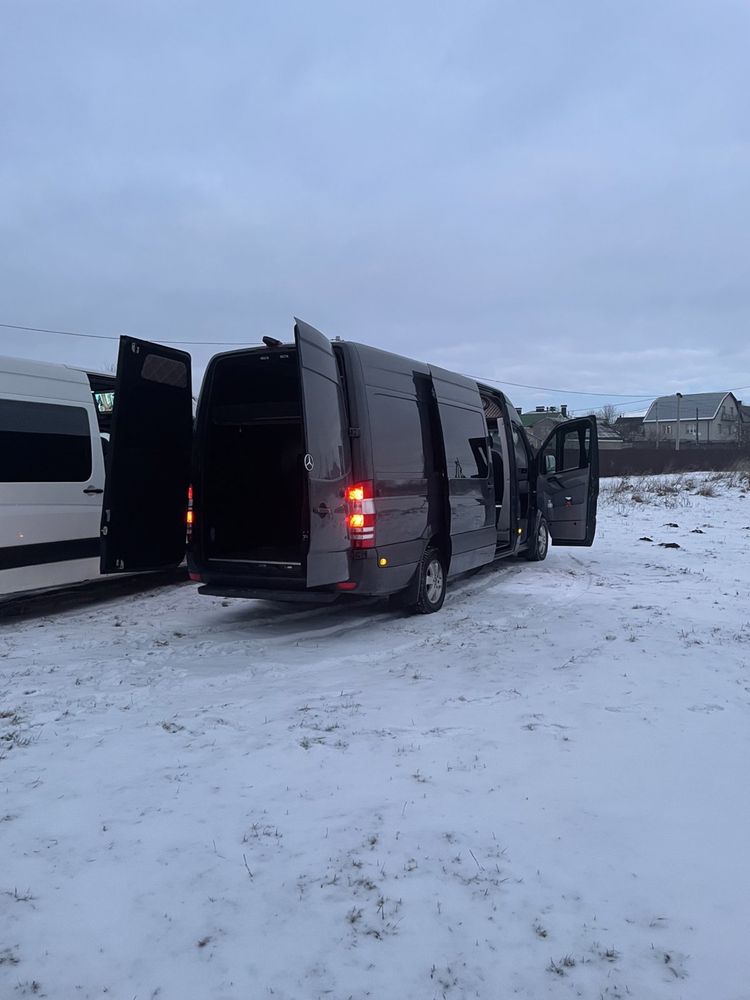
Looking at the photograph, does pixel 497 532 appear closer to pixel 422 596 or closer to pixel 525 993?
pixel 422 596

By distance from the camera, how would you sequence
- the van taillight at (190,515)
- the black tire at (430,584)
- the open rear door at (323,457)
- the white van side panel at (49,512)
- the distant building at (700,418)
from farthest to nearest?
the distant building at (700,418)
the black tire at (430,584)
the van taillight at (190,515)
the white van side panel at (49,512)
the open rear door at (323,457)

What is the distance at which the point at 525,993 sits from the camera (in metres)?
2.16

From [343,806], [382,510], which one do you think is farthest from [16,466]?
[343,806]

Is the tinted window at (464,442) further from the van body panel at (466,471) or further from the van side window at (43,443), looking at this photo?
the van side window at (43,443)

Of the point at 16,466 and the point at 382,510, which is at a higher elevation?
the point at 16,466

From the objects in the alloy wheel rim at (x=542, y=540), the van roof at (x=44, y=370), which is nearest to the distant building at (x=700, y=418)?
the alloy wheel rim at (x=542, y=540)

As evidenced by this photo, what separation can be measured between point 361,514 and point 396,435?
36.4 inches

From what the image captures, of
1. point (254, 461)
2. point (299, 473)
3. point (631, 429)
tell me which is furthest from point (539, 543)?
point (631, 429)

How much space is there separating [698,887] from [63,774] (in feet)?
9.17

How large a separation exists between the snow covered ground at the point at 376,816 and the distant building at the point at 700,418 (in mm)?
85916

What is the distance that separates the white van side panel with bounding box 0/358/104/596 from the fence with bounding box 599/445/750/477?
30815mm

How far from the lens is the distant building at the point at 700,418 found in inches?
3423

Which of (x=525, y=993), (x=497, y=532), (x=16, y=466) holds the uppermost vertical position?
(x=16, y=466)

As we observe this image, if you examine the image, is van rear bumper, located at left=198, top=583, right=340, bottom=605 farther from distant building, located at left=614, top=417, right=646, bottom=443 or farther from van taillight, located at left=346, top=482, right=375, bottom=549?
distant building, located at left=614, top=417, right=646, bottom=443
